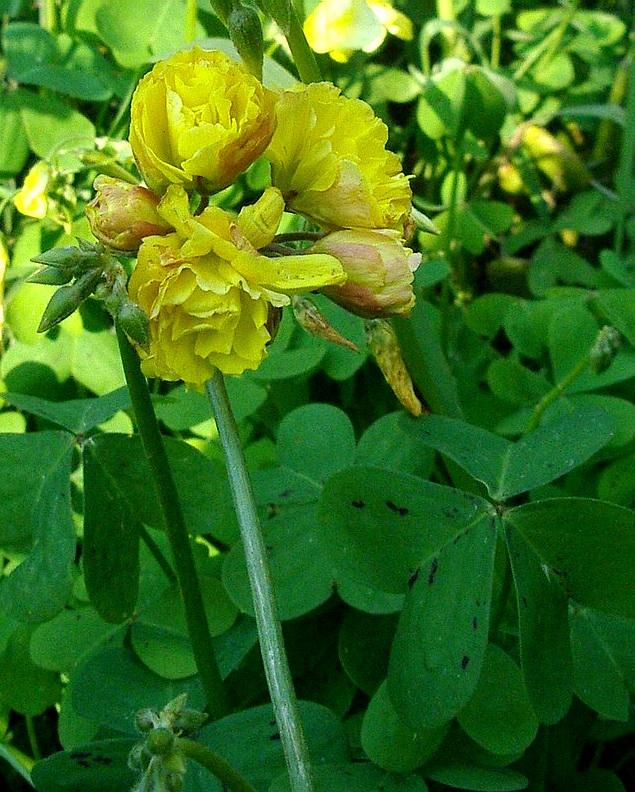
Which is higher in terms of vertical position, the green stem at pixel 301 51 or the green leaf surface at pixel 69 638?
the green stem at pixel 301 51

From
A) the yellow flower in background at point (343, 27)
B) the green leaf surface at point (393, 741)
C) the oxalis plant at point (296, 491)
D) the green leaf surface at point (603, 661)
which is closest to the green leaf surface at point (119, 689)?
the oxalis plant at point (296, 491)

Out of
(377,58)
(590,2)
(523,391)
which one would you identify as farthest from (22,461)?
(590,2)

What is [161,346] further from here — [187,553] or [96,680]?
[96,680]

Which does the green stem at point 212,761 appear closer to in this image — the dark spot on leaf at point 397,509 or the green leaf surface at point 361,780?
the green leaf surface at point 361,780

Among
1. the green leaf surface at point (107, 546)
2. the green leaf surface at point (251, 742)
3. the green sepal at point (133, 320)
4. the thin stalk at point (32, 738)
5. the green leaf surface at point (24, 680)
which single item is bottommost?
the thin stalk at point (32, 738)

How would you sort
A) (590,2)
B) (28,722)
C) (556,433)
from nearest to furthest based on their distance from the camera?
(556,433) < (28,722) < (590,2)
